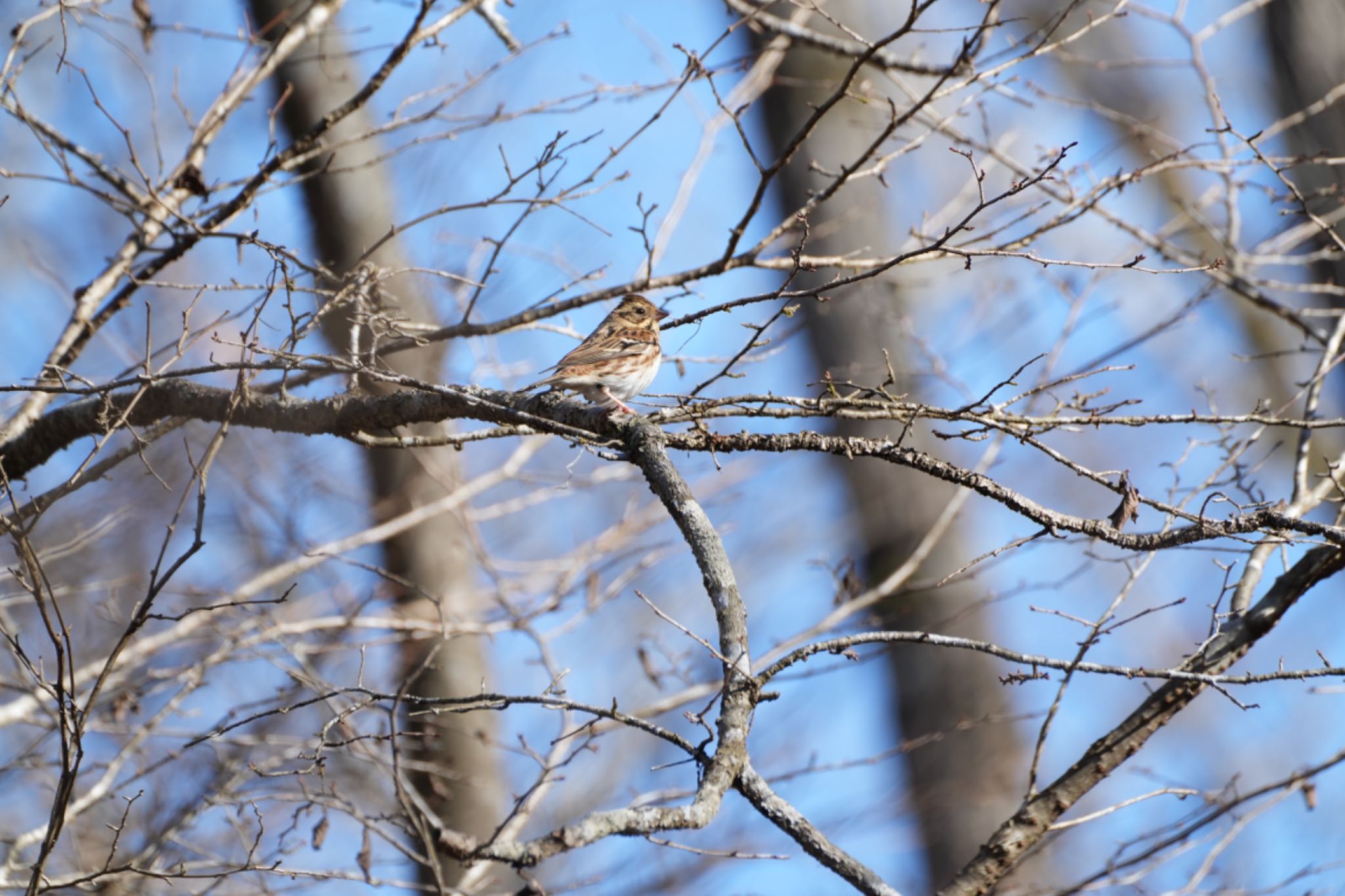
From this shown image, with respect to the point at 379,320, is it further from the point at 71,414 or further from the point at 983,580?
the point at 983,580

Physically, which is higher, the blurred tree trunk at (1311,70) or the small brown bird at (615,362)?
the blurred tree trunk at (1311,70)

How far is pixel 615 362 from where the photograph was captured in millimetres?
4496

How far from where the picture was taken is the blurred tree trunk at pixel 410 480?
6.55 meters

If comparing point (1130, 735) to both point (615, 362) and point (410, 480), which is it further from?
point (410, 480)

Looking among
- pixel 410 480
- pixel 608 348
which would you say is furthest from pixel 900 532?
pixel 608 348

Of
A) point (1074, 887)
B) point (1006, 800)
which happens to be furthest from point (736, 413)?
point (1006, 800)

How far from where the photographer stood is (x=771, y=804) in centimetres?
226

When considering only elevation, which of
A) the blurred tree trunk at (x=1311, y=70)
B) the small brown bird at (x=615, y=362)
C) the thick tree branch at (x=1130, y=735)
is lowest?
the thick tree branch at (x=1130, y=735)

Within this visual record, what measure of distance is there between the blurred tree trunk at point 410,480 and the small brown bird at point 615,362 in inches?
65.3

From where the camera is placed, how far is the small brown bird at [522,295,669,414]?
4410 millimetres

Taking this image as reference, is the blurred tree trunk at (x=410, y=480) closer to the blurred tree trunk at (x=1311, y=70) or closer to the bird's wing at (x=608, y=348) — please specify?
the bird's wing at (x=608, y=348)

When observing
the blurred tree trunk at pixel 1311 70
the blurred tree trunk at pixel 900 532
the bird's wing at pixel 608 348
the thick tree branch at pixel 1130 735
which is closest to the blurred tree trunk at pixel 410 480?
the bird's wing at pixel 608 348

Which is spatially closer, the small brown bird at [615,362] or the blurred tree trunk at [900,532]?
the small brown bird at [615,362]

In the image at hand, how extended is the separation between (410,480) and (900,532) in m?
3.70
